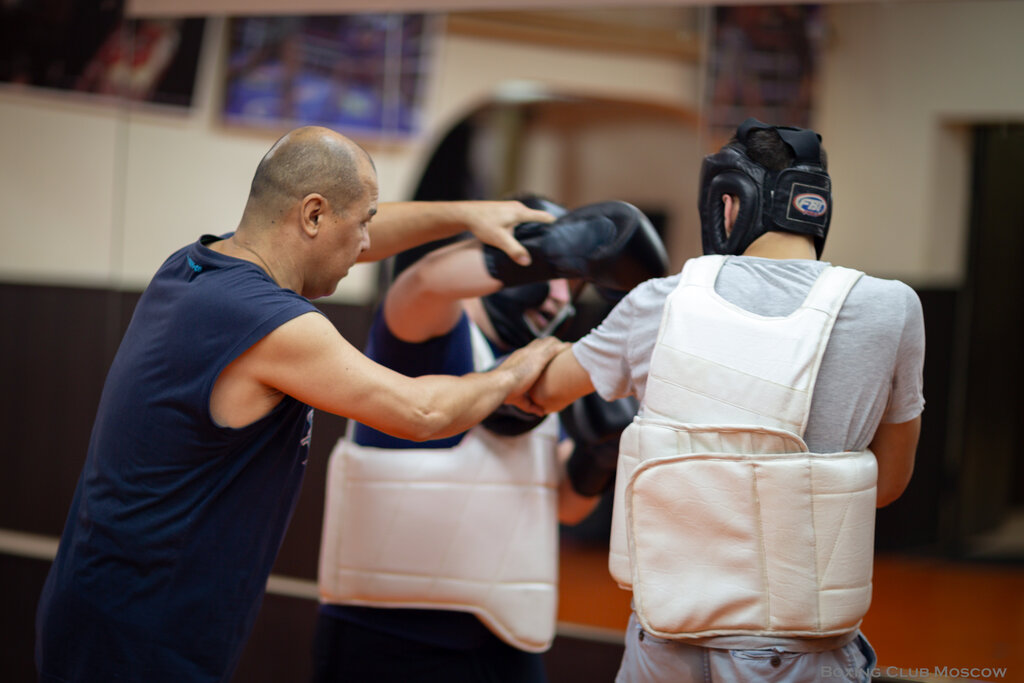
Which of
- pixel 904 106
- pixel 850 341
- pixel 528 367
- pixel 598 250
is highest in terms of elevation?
pixel 904 106

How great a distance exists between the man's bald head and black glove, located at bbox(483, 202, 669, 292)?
A: 41 centimetres

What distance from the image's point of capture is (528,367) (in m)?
1.73

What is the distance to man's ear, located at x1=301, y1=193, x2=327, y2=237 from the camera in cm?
160

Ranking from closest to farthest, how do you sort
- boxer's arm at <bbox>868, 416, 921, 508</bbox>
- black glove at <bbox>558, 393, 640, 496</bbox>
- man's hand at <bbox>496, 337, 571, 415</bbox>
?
boxer's arm at <bbox>868, 416, 921, 508</bbox> < man's hand at <bbox>496, 337, 571, 415</bbox> < black glove at <bbox>558, 393, 640, 496</bbox>

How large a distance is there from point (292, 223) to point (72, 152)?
87.8 inches

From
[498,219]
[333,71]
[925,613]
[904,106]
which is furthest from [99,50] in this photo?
[925,613]

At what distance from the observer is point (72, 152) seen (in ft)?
11.1

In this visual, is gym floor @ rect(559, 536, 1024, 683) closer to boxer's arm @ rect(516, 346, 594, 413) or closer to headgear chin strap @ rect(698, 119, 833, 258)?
boxer's arm @ rect(516, 346, 594, 413)

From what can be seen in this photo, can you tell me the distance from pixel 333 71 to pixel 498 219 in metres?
1.41

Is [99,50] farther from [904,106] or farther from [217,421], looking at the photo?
[904,106]

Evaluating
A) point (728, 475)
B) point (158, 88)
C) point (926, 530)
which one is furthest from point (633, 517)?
point (158, 88)

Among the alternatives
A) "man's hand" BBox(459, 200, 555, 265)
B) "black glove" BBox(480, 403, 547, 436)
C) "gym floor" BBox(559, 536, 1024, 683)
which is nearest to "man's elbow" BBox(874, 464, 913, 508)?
"black glove" BBox(480, 403, 547, 436)

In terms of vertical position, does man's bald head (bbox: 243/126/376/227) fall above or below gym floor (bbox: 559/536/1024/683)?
above

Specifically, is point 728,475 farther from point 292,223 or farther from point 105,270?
point 105,270
